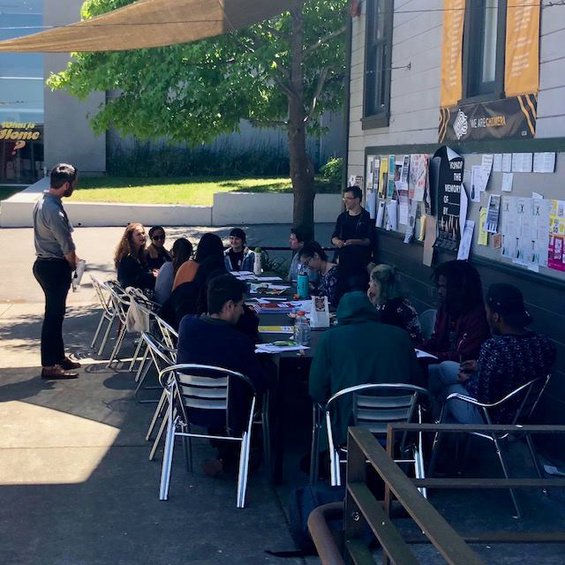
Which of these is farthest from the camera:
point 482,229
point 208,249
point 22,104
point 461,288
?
point 22,104

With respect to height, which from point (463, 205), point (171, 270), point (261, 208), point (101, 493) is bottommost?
point (101, 493)

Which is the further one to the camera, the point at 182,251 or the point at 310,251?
the point at 310,251

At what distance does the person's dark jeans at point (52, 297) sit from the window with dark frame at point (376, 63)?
402 centimetres

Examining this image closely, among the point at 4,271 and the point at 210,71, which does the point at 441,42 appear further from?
the point at 4,271

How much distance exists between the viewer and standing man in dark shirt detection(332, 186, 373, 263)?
10266mm

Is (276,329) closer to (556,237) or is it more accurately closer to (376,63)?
(556,237)

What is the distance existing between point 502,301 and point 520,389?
565 millimetres

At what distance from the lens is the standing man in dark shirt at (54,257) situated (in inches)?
309

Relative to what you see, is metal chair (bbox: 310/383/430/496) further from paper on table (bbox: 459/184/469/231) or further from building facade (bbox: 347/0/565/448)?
paper on table (bbox: 459/184/469/231)

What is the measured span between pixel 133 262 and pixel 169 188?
18.2 m

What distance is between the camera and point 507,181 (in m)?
6.83

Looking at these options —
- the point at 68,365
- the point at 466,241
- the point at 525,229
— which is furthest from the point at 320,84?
the point at 525,229

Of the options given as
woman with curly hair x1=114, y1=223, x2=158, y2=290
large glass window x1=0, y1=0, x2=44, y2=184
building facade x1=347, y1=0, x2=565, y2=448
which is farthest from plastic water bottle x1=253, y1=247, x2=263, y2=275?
large glass window x1=0, y1=0, x2=44, y2=184

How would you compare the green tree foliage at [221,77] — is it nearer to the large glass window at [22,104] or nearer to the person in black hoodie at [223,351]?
the person in black hoodie at [223,351]
